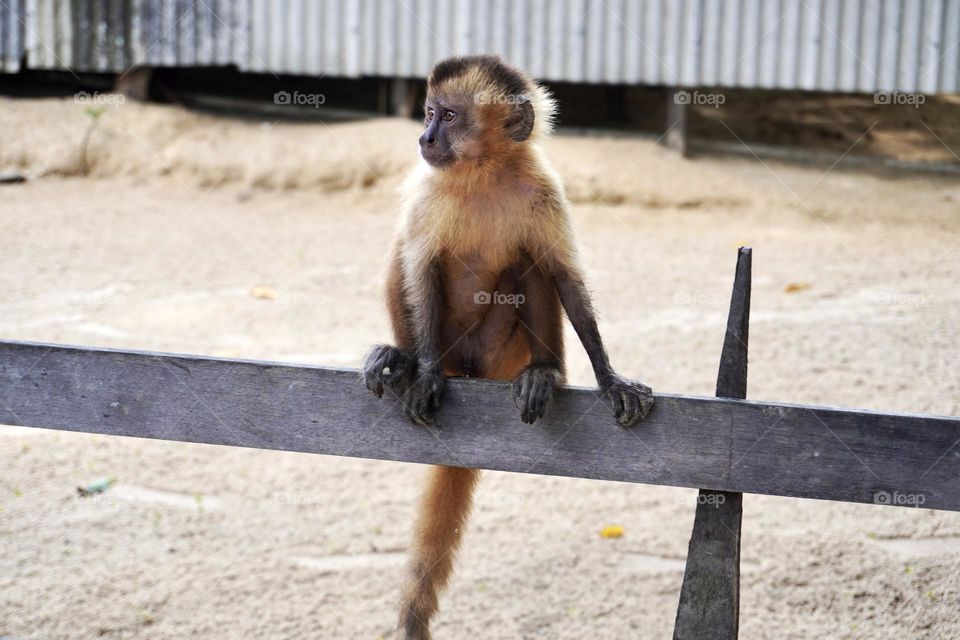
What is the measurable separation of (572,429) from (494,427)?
0.19 metres

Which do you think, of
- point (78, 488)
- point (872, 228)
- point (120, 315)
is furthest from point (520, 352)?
point (872, 228)

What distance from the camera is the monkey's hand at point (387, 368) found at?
8.45 ft

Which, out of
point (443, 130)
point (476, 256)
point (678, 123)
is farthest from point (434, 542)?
point (678, 123)

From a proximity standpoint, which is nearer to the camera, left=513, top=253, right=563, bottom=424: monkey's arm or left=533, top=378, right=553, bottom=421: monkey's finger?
left=533, top=378, right=553, bottom=421: monkey's finger

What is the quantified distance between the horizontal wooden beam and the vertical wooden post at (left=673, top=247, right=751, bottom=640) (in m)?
0.09

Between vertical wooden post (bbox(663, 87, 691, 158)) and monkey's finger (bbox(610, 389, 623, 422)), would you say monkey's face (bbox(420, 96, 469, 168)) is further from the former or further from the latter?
vertical wooden post (bbox(663, 87, 691, 158))

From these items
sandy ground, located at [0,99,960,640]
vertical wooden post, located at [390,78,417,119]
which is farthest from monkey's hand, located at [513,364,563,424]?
vertical wooden post, located at [390,78,417,119]

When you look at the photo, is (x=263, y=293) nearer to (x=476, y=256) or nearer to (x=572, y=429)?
(x=476, y=256)

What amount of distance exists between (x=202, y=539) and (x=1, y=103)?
340 inches

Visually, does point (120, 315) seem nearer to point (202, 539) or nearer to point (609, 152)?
point (202, 539)

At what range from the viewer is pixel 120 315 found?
6.93 m

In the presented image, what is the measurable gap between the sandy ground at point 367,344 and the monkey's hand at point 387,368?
113cm

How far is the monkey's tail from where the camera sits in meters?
2.87

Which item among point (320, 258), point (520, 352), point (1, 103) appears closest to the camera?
point (520, 352)
